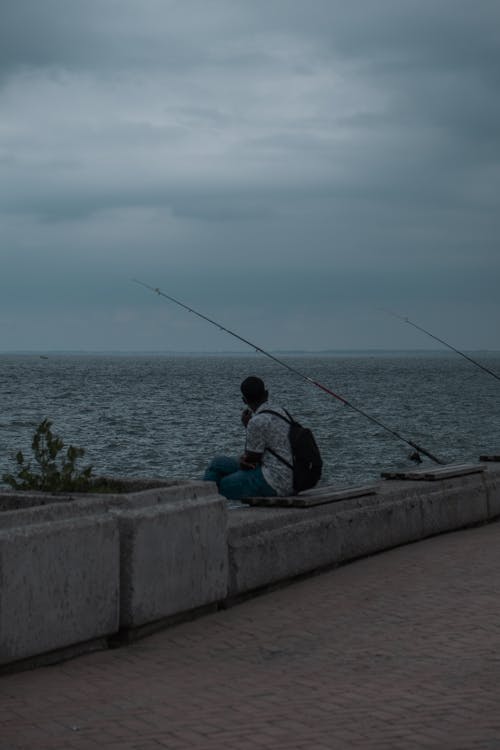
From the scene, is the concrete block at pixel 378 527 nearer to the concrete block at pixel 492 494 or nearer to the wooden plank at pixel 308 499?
the wooden plank at pixel 308 499

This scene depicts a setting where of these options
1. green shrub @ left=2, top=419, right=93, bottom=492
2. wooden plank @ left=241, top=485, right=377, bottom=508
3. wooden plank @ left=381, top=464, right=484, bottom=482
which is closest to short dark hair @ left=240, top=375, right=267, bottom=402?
wooden plank @ left=241, top=485, right=377, bottom=508

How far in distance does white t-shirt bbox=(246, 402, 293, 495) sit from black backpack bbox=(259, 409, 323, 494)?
3cm

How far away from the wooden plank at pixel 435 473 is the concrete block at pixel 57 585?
468 cm

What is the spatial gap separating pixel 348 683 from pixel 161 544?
4.57 feet

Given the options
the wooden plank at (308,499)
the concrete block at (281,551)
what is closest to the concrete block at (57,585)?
the concrete block at (281,551)

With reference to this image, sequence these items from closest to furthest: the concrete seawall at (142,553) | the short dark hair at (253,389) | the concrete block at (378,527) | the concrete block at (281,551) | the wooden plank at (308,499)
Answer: the concrete seawall at (142,553)
the concrete block at (281,551)
the wooden plank at (308,499)
the concrete block at (378,527)
the short dark hair at (253,389)

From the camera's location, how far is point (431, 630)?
6535mm

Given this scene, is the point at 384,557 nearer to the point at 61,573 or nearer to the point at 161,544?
the point at 161,544

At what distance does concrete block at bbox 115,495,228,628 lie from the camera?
621cm

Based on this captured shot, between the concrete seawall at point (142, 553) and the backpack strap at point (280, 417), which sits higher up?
the backpack strap at point (280, 417)

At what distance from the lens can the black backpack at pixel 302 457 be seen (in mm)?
8383

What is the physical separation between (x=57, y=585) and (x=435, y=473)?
5.22m

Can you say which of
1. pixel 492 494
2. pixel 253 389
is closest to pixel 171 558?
pixel 253 389

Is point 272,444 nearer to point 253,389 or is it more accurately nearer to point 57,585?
point 253,389
